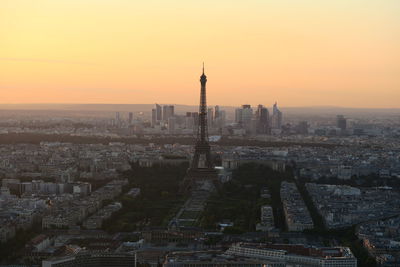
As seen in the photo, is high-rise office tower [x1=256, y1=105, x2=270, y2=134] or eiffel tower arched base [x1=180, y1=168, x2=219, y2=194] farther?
high-rise office tower [x1=256, y1=105, x2=270, y2=134]

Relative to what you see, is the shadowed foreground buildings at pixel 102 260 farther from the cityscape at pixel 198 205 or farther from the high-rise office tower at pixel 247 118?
the high-rise office tower at pixel 247 118

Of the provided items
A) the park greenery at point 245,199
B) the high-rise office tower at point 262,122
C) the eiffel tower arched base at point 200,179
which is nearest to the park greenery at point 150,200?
the eiffel tower arched base at point 200,179

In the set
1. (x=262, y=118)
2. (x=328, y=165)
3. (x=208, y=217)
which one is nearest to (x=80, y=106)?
(x=262, y=118)

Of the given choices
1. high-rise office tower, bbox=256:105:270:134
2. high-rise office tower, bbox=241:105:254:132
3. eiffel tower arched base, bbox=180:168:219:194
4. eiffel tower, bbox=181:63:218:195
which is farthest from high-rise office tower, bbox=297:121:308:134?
eiffel tower arched base, bbox=180:168:219:194

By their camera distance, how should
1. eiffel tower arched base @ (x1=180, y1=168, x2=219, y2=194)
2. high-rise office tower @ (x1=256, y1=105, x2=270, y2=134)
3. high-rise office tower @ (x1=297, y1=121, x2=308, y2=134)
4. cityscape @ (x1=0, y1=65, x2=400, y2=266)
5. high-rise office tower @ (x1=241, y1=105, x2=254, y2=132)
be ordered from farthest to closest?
high-rise office tower @ (x1=297, y1=121, x2=308, y2=134) < high-rise office tower @ (x1=241, y1=105, x2=254, y2=132) < high-rise office tower @ (x1=256, y1=105, x2=270, y2=134) < eiffel tower arched base @ (x1=180, y1=168, x2=219, y2=194) < cityscape @ (x1=0, y1=65, x2=400, y2=266)

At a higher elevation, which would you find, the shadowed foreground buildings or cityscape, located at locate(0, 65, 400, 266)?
the shadowed foreground buildings

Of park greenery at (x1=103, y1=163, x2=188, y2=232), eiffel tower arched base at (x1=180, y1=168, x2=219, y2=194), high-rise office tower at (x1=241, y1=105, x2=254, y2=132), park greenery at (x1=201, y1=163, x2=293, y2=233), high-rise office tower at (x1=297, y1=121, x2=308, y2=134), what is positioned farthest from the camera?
high-rise office tower at (x1=297, y1=121, x2=308, y2=134)

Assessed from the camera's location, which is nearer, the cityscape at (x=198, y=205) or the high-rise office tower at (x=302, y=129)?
Result: the cityscape at (x=198, y=205)

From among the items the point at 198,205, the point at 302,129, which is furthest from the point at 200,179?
the point at 302,129

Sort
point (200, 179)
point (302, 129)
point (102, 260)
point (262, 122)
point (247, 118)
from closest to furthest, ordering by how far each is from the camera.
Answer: point (102, 260) → point (200, 179) → point (262, 122) → point (302, 129) → point (247, 118)

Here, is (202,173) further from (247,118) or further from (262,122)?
(247,118)

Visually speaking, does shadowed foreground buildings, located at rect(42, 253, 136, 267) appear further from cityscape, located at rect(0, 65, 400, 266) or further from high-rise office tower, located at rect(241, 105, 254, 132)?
high-rise office tower, located at rect(241, 105, 254, 132)
